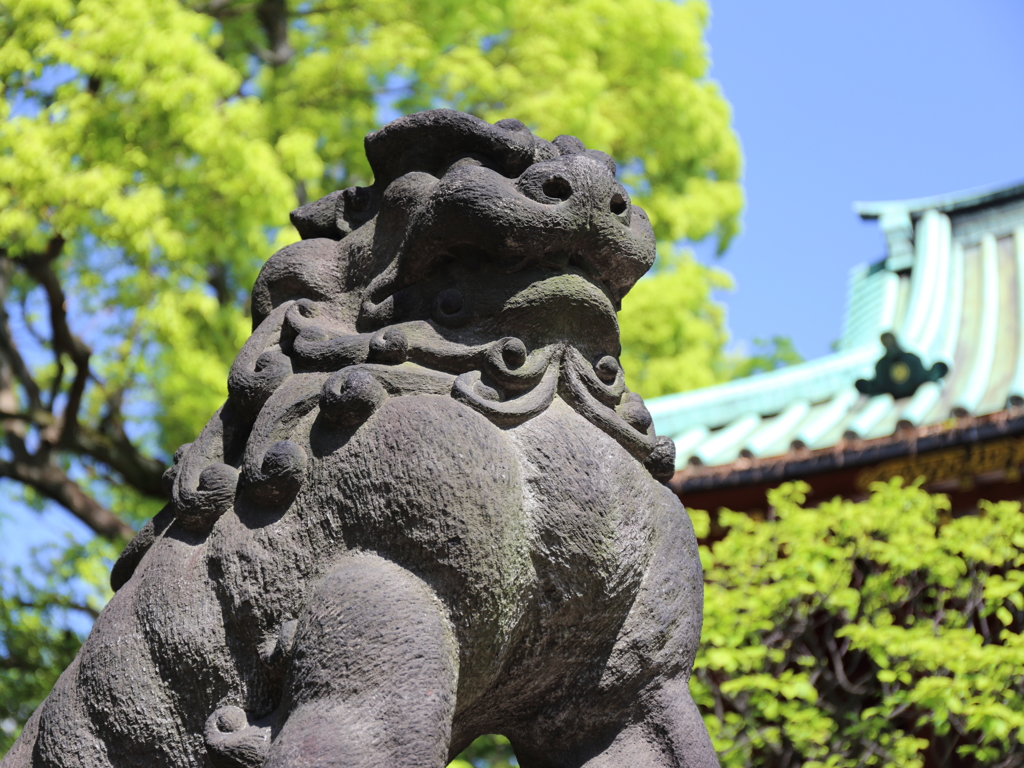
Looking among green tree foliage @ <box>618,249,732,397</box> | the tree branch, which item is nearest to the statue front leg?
the tree branch

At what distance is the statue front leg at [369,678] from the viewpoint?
1726 mm

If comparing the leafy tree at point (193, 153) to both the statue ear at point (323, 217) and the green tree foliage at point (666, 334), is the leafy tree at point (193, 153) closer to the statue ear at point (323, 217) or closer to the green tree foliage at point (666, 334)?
the green tree foliage at point (666, 334)

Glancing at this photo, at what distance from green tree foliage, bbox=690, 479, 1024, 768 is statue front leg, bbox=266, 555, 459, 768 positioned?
10.3ft

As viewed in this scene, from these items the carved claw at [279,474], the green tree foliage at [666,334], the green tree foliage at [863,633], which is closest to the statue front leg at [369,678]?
the carved claw at [279,474]

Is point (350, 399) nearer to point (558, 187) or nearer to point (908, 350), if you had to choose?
point (558, 187)

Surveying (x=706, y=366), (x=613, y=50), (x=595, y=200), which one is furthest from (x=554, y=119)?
(x=595, y=200)

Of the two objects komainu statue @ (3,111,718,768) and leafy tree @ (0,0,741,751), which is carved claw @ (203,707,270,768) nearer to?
komainu statue @ (3,111,718,768)

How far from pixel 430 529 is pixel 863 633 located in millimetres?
3377

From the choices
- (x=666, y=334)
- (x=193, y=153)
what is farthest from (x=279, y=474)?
(x=666, y=334)

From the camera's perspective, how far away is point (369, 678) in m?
1.77

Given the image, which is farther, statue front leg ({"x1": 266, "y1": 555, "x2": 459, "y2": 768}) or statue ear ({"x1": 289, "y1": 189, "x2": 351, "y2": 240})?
statue ear ({"x1": 289, "y1": 189, "x2": 351, "y2": 240})

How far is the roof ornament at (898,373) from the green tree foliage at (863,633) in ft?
5.10

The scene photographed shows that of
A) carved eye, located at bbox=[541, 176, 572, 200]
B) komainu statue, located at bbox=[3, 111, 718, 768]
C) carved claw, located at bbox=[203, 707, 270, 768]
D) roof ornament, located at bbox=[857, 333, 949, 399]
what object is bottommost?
carved claw, located at bbox=[203, 707, 270, 768]

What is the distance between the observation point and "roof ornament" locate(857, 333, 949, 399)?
6.62 m
